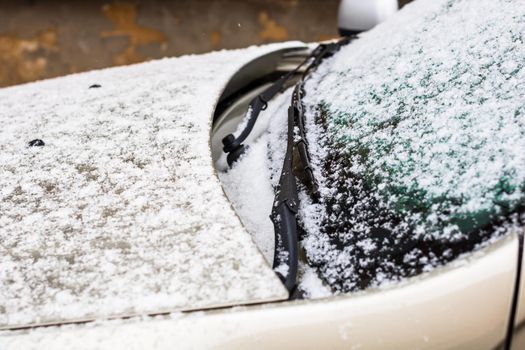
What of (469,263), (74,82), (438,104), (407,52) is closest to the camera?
(469,263)

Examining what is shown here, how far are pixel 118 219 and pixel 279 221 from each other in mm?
379

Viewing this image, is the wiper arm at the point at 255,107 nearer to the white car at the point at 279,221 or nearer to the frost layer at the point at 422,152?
the white car at the point at 279,221

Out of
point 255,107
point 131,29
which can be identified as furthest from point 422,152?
point 131,29

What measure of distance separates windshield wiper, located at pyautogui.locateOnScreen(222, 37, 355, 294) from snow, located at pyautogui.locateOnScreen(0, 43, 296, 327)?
9 centimetres

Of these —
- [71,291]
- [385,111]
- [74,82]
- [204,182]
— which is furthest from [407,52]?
[74,82]

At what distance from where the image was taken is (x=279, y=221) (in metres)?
1.37

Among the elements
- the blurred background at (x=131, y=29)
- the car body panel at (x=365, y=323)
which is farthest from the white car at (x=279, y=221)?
the blurred background at (x=131, y=29)

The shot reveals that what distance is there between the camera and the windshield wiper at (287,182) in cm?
124

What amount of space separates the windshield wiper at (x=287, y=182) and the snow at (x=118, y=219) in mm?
92

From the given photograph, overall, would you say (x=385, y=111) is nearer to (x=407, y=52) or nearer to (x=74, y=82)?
(x=407, y=52)

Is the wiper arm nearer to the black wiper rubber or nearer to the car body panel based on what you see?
the black wiper rubber

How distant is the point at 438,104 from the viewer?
4.73ft

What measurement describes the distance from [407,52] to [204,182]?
2.75 ft

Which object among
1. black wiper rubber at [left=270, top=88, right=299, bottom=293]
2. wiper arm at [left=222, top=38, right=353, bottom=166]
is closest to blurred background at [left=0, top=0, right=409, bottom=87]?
wiper arm at [left=222, top=38, right=353, bottom=166]
